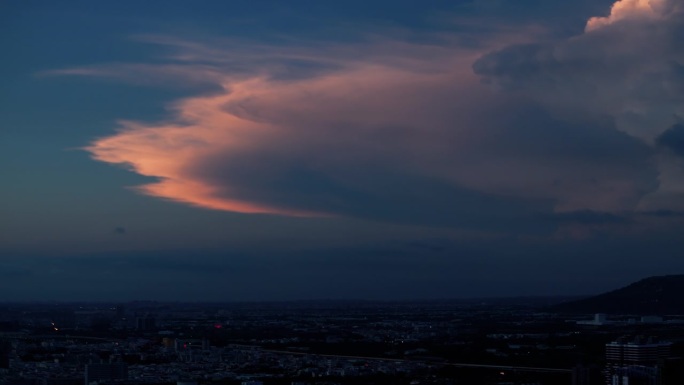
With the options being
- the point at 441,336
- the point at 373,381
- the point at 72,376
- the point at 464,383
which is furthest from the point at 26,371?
the point at 441,336

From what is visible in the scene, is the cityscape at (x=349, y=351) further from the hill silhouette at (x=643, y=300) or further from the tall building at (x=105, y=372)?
the hill silhouette at (x=643, y=300)

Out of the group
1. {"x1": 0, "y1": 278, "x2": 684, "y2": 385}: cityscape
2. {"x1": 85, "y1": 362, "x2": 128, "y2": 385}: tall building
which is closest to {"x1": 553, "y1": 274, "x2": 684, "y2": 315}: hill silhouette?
{"x1": 0, "y1": 278, "x2": 684, "y2": 385}: cityscape

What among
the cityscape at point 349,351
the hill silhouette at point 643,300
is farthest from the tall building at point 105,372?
the hill silhouette at point 643,300

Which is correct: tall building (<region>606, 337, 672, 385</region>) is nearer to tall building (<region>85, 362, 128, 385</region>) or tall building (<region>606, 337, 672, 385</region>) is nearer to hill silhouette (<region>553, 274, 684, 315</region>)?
tall building (<region>85, 362, 128, 385</region>)

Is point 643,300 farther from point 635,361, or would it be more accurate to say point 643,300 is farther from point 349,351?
point 635,361


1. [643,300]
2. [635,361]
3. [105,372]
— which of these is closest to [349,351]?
[105,372]

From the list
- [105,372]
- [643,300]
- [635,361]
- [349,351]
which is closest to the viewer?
[635,361]

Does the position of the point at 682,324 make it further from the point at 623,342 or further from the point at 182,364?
the point at 182,364
